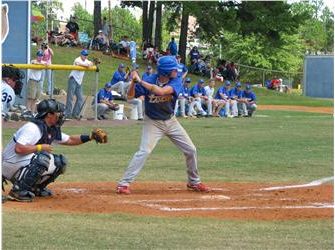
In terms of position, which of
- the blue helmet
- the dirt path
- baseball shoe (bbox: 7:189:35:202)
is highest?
the blue helmet

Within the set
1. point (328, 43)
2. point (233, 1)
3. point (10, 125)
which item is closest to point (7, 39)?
point (10, 125)

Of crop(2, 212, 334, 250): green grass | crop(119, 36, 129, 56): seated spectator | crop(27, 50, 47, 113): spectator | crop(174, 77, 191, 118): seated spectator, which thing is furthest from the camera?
crop(119, 36, 129, 56): seated spectator

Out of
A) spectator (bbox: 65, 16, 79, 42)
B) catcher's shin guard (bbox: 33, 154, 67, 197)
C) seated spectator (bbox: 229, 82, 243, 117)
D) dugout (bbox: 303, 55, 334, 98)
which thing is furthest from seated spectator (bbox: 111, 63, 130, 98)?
dugout (bbox: 303, 55, 334, 98)

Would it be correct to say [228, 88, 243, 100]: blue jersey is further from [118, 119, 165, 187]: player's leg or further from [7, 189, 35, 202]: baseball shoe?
[7, 189, 35, 202]: baseball shoe

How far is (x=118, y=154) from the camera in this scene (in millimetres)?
14797

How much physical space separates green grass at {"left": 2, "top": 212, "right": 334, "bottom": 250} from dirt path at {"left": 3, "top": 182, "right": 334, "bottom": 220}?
0.42 m

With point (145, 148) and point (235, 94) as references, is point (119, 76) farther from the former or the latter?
point (145, 148)

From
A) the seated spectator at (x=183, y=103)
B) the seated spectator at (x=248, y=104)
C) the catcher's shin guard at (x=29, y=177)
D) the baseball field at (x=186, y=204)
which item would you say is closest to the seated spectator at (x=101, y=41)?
the seated spectator at (x=248, y=104)

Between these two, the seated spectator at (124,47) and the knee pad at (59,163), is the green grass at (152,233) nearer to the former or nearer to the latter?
the knee pad at (59,163)

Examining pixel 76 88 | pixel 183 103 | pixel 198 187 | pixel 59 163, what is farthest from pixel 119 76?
pixel 59 163

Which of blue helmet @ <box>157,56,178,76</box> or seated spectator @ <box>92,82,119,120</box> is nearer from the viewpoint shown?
blue helmet @ <box>157,56,178,76</box>

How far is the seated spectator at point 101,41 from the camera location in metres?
45.1

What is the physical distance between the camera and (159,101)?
9.62m

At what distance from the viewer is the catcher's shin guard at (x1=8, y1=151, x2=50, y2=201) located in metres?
8.63
